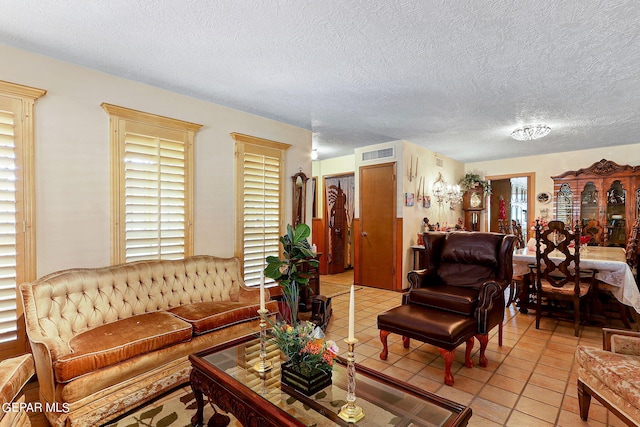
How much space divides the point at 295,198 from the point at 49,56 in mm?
2808

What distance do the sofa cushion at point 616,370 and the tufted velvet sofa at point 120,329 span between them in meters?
2.42

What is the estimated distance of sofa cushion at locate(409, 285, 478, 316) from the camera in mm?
2826

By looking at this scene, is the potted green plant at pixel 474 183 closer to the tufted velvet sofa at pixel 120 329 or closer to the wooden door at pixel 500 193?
the wooden door at pixel 500 193

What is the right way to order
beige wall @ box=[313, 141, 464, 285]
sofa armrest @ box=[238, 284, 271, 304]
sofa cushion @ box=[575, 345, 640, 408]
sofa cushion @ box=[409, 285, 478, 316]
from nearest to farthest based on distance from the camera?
sofa cushion @ box=[575, 345, 640, 408] < sofa cushion @ box=[409, 285, 478, 316] < sofa armrest @ box=[238, 284, 271, 304] < beige wall @ box=[313, 141, 464, 285]

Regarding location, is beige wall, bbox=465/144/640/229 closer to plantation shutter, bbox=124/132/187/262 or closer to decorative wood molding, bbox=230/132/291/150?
decorative wood molding, bbox=230/132/291/150

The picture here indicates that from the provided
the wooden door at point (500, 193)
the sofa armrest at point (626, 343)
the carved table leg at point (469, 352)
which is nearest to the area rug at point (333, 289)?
the carved table leg at point (469, 352)

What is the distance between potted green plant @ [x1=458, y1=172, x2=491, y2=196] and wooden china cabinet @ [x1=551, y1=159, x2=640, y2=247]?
127 cm

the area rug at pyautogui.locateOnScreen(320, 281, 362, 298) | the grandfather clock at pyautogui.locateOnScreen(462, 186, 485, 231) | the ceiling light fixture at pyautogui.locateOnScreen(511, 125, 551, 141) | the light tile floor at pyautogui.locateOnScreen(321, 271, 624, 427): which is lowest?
the area rug at pyautogui.locateOnScreen(320, 281, 362, 298)

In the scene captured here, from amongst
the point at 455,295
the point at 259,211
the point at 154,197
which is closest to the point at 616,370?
the point at 455,295

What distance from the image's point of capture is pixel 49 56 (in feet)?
8.34

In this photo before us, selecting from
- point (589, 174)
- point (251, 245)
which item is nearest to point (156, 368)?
point (251, 245)

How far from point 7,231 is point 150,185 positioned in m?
1.07

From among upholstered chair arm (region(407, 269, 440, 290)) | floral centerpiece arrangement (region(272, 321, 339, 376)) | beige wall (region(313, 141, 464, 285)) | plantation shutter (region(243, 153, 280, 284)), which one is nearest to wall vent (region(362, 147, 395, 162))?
beige wall (region(313, 141, 464, 285))

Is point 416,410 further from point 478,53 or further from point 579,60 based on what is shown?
point 579,60
